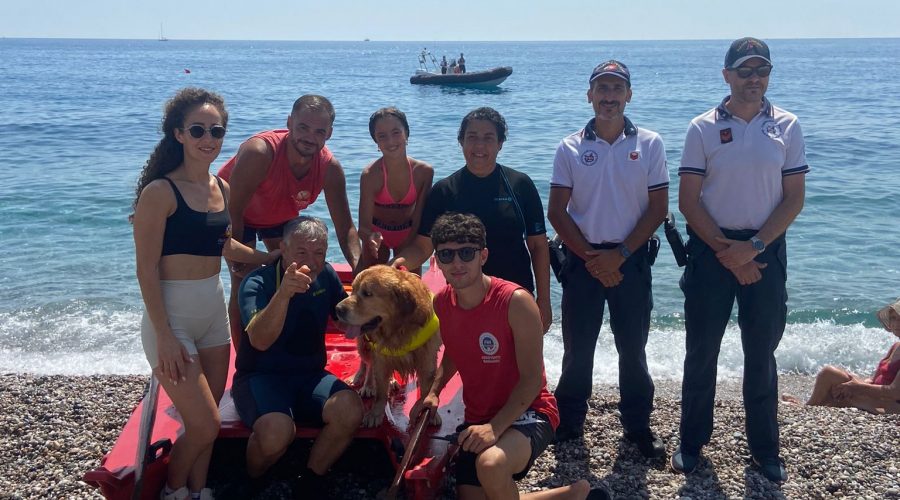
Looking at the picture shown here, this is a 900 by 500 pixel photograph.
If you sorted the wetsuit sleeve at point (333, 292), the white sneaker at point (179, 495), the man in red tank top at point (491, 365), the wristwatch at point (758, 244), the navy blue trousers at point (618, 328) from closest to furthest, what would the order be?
the man in red tank top at point (491, 365)
the white sneaker at point (179, 495)
the wristwatch at point (758, 244)
the wetsuit sleeve at point (333, 292)
the navy blue trousers at point (618, 328)

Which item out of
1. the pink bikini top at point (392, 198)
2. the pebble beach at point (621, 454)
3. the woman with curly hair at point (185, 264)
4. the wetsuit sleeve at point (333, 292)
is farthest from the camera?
the pink bikini top at point (392, 198)

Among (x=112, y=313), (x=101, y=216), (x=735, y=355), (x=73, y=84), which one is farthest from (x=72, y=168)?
(x=73, y=84)

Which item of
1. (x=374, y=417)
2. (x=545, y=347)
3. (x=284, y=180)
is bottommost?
(x=545, y=347)

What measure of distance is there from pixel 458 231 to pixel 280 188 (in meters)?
1.95

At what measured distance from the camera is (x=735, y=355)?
29.1ft

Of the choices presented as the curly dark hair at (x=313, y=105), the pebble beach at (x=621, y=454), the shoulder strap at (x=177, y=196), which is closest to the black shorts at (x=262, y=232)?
the curly dark hair at (x=313, y=105)

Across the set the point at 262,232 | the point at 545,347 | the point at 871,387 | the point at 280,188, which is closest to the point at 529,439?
the point at 280,188

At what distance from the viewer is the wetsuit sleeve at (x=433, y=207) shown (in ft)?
15.8

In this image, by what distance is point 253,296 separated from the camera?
4.33 metres

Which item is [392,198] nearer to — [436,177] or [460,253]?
[460,253]

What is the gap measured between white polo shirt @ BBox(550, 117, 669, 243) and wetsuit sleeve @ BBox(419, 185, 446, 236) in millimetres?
738

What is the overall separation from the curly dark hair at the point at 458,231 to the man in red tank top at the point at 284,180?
152 centimetres

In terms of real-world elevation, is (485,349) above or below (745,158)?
below

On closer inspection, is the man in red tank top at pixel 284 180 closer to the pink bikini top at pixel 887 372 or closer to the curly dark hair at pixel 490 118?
the curly dark hair at pixel 490 118
